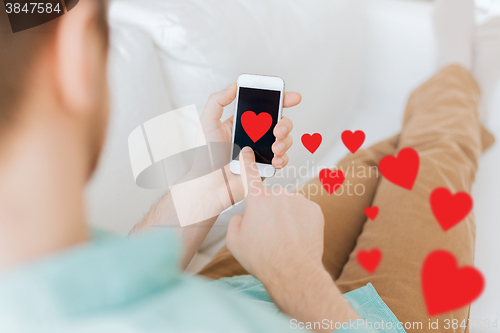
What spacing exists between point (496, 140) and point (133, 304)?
1231 mm

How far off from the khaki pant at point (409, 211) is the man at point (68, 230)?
0.41 meters

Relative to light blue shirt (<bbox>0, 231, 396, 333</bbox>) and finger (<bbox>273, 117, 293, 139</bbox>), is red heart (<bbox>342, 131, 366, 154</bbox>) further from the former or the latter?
light blue shirt (<bbox>0, 231, 396, 333</bbox>)

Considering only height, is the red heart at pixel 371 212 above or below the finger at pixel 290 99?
below

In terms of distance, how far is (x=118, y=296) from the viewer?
0.30m

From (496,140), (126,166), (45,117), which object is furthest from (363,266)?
(496,140)

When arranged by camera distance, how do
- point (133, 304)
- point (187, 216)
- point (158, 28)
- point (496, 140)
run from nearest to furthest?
1. point (133, 304)
2. point (187, 216)
3. point (158, 28)
4. point (496, 140)

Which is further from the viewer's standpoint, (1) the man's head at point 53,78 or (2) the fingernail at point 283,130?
(2) the fingernail at point 283,130

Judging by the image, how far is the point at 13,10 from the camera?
36 centimetres

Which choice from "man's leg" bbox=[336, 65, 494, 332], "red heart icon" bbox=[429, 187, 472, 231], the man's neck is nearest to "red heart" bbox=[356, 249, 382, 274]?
"man's leg" bbox=[336, 65, 494, 332]

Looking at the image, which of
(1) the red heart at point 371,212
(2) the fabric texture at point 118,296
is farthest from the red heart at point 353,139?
(2) the fabric texture at point 118,296

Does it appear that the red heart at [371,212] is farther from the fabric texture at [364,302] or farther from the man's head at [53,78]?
the man's head at [53,78]

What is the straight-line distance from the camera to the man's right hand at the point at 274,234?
1.66ft

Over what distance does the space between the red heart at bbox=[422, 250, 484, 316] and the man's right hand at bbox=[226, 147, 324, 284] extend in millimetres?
192

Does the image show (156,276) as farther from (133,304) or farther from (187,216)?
(187,216)
